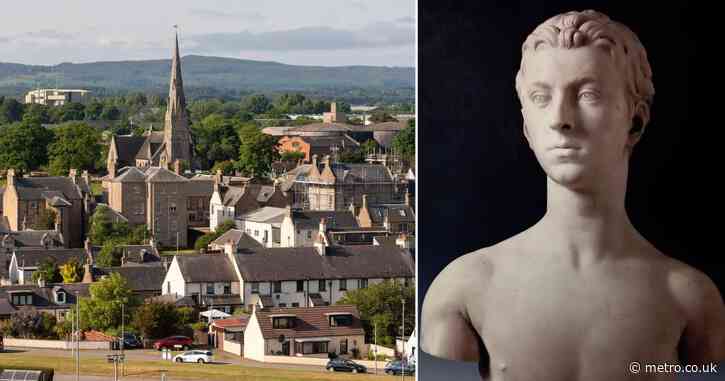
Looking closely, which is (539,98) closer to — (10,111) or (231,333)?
(231,333)

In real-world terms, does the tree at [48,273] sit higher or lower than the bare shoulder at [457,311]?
lower

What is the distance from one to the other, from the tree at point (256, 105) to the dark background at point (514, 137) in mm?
1991

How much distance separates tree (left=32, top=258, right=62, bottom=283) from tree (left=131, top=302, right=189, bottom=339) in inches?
18.9

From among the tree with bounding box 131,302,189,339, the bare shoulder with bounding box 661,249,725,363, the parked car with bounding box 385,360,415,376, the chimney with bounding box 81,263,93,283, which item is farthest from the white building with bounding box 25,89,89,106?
the bare shoulder with bounding box 661,249,725,363

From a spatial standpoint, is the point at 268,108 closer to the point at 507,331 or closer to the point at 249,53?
the point at 249,53

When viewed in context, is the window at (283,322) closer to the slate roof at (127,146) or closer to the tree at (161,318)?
the tree at (161,318)

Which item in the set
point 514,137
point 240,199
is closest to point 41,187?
point 240,199

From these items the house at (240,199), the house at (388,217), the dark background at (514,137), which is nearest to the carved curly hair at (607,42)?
the dark background at (514,137)

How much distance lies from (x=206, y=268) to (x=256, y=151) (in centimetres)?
71

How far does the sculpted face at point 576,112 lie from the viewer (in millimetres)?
4328

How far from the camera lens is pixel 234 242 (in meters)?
6.72

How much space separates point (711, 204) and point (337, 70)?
7.49 ft

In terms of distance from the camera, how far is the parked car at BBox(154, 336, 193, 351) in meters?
6.65

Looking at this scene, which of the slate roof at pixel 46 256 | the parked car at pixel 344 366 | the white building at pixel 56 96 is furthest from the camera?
the white building at pixel 56 96
